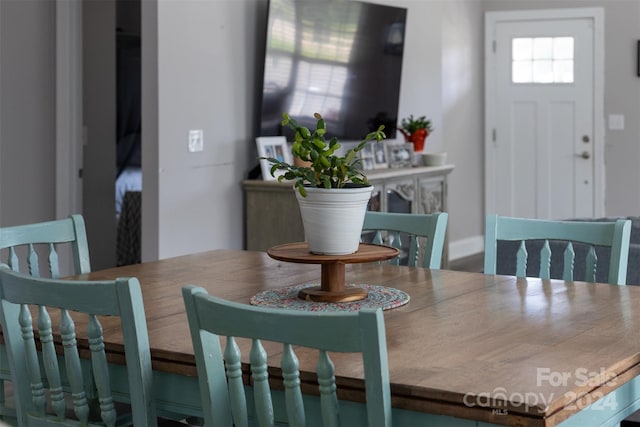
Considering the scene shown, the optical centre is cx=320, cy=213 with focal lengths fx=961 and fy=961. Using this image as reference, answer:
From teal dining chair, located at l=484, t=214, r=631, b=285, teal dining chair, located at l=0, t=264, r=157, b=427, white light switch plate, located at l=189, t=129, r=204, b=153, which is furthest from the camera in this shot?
white light switch plate, located at l=189, t=129, r=204, b=153

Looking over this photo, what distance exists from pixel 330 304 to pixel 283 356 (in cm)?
73

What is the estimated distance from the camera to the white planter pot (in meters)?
2.36

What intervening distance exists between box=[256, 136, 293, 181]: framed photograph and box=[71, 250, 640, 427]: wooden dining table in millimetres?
2657

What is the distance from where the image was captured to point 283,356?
1.63m

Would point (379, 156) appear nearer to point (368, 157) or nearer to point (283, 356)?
point (368, 157)

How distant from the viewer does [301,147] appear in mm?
2389

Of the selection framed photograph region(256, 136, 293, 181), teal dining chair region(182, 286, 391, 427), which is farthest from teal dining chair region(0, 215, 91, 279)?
framed photograph region(256, 136, 293, 181)

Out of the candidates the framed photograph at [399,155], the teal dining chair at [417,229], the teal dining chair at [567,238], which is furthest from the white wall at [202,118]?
the teal dining chair at [567,238]

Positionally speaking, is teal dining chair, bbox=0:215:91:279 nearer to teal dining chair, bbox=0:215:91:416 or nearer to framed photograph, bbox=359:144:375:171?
teal dining chair, bbox=0:215:91:416

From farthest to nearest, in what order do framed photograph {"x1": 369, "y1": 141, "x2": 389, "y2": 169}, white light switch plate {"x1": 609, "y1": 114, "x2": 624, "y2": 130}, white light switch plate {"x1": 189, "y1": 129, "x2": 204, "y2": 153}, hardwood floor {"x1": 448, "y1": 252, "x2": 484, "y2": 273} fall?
white light switch plate {"x1": 609, "y1": 114, "x2": 624, "y2": 130} < hardwood floor {"x1": 448, "y1": 252, "x2": 484, "y2": 273} < framed photograph {"x1": 369, "y1": 141, "x2": 389, "y2": 169} < white light switch plate {"x1": 189, "y1": 129, "x2": 204, "y2": 153}

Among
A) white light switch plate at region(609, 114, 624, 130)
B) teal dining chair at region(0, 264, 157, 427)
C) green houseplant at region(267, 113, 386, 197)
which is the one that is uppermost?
white light switch plate at region(609, 114, 624, 130)

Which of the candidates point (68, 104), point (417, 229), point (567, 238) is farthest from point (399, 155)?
point (567, 238)

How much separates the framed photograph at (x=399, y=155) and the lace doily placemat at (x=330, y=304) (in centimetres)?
421

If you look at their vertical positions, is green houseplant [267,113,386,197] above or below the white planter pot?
above
